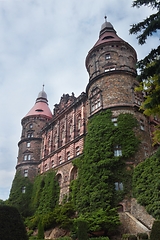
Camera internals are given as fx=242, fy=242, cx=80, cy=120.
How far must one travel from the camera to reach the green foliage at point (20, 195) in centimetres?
4059

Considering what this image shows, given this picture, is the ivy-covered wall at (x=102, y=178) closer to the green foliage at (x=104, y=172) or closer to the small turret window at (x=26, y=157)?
the green foliage at (x=104, y=172)

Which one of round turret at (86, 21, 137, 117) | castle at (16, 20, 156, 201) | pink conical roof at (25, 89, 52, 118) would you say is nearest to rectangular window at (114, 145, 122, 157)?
castle at (16, 20, 156, 201)

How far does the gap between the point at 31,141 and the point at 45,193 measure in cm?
1353

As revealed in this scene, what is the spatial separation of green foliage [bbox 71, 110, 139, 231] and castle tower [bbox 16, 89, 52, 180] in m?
17.9

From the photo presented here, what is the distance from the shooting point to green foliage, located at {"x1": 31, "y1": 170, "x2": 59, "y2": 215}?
1368 inches

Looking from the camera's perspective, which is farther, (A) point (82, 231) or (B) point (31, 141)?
(B) point (31, 141)

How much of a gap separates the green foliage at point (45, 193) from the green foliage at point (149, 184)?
15.1 metres

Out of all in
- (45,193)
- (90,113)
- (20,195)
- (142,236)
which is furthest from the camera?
(20,195)

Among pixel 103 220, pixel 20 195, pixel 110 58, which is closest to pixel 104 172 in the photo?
pixel 103 220

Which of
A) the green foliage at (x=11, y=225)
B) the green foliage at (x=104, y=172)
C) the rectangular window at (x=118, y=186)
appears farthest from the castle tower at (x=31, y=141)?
the green foliage at (x=11, y=225)

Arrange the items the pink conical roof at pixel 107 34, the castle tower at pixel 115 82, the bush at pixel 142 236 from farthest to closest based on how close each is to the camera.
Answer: the pink conical roof at pixel 107 34
the castle tower at pixel 115 82
the bush at pixel 142 236

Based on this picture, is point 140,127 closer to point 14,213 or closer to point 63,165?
point 63,165

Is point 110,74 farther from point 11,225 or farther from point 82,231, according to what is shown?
point 11,225

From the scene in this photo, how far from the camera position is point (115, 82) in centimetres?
3056
